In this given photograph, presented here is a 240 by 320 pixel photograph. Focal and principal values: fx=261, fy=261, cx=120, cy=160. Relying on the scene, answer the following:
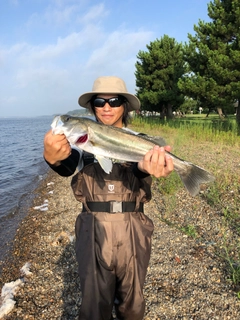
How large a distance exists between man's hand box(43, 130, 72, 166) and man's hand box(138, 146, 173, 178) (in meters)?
0.75

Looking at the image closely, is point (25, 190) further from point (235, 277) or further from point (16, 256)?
point (235, 277)

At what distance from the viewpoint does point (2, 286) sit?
4.63 metres

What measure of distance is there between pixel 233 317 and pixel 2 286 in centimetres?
378

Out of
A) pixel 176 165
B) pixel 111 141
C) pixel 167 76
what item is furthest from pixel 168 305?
pixel 167 76

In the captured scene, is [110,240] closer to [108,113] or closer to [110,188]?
[110,188]

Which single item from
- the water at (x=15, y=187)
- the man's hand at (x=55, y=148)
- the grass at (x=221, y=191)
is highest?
the man's hand at (x=55, y=148)

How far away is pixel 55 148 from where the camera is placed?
242 cm

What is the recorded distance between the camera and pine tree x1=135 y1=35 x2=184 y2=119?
32.7 meters

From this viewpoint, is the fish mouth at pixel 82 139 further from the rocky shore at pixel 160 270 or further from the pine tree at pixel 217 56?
the pine tree at pixel 217 56

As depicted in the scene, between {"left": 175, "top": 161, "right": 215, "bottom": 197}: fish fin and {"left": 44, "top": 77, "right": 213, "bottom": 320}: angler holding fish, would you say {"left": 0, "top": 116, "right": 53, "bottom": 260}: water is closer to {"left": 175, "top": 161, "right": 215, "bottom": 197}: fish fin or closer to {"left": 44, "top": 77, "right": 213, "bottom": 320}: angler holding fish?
{"left": 44, "top": 77, "right": 213, "bottom": 320}: angler holding fish

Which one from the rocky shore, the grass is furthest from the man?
the grass

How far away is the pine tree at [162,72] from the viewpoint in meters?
32.7

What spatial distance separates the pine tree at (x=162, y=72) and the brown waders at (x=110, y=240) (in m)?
31.1

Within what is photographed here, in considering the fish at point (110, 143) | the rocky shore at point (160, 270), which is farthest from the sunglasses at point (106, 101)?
the rocky shore at point (160, 270)
